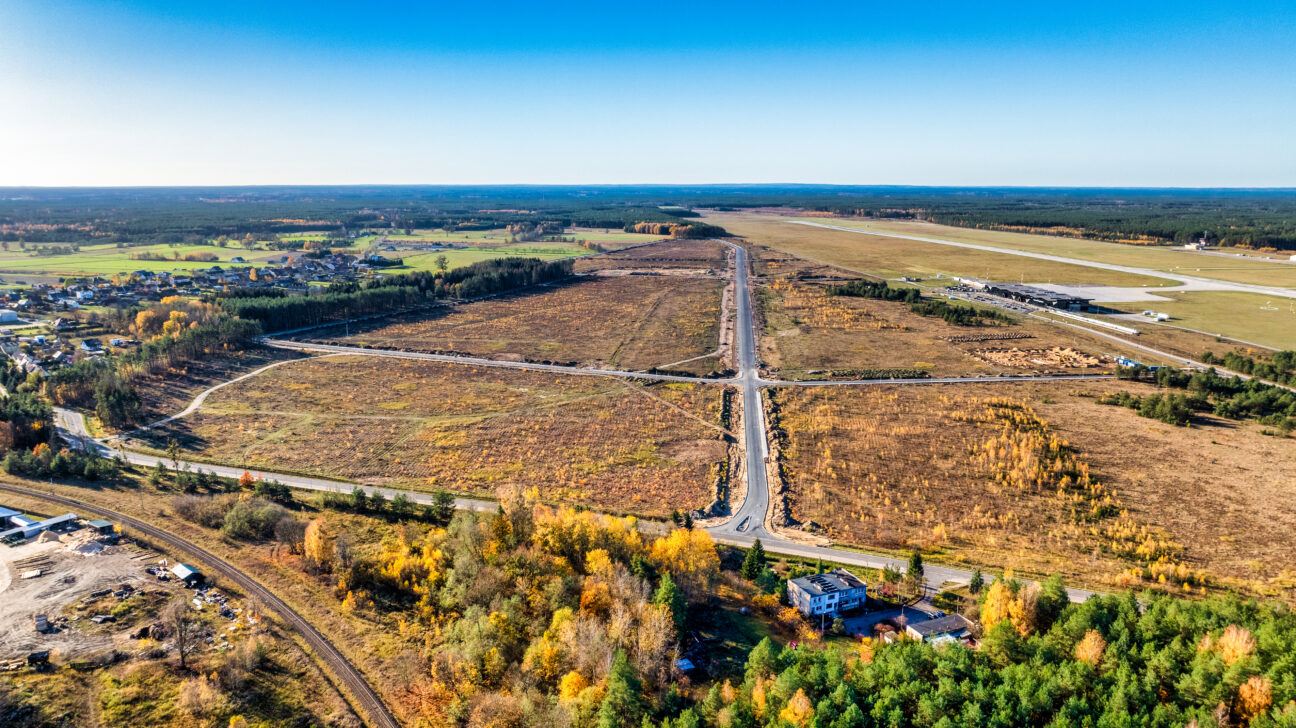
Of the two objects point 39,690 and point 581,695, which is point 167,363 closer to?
point 39,690

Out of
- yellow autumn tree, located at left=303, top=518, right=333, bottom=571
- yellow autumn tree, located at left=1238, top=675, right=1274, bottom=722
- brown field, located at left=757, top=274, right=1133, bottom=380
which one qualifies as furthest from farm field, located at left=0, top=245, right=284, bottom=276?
yellow autumn tree, located at left=1238, top=675, right=1274, bottom=722

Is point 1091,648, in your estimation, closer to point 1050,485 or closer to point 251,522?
point 1050,485

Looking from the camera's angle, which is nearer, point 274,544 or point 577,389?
point 274,544

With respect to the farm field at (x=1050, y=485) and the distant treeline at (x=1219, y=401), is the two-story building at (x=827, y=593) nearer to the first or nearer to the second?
the farm field at (x=1050, y=485)

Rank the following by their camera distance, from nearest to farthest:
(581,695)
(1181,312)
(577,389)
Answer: (581,695)
(577,389)
(1181,312)

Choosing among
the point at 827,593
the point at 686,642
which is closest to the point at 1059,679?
the point at 827,593

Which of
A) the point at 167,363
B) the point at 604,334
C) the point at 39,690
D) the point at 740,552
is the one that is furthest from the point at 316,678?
the point at 604,334
